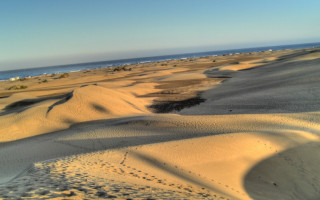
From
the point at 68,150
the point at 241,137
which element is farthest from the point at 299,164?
the point at 68,150

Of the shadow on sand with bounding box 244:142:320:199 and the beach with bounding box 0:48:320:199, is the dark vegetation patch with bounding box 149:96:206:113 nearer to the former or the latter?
the beach with bounding box 0:48:320:199

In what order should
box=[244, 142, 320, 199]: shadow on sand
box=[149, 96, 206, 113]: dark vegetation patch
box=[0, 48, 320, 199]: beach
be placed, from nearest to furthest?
box=[0, 48, 320, 199]: beach
box=[244, 142, 320, 199]: shadow on sand
box=[149, 96, 206, 113]: dark vegetation patch

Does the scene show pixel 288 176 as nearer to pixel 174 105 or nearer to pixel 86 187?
pixel 86 187

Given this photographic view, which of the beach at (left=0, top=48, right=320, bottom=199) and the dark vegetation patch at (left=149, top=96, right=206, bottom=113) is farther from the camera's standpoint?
the dark vegetation patch at (left=149, top=96, right=206, bottom=113)

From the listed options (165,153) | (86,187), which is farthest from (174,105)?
(86,187)

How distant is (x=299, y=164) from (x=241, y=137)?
5.15 ft

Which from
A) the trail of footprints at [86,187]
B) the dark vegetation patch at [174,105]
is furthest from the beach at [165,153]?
the dark vegetation patch at [174,105]

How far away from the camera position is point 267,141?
6406 mm

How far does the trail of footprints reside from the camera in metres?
3.17

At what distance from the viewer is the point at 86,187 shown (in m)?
3.51

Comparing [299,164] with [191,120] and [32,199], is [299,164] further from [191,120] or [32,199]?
[32,199]

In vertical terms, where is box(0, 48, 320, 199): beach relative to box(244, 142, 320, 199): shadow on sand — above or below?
above

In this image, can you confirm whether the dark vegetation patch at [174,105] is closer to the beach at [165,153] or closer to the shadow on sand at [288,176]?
the beach at [165,153]

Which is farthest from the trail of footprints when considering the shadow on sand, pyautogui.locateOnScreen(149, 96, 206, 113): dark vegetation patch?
pyautogui.locateOnScreen(149, 96, 206, 113): dark vegetation patch
